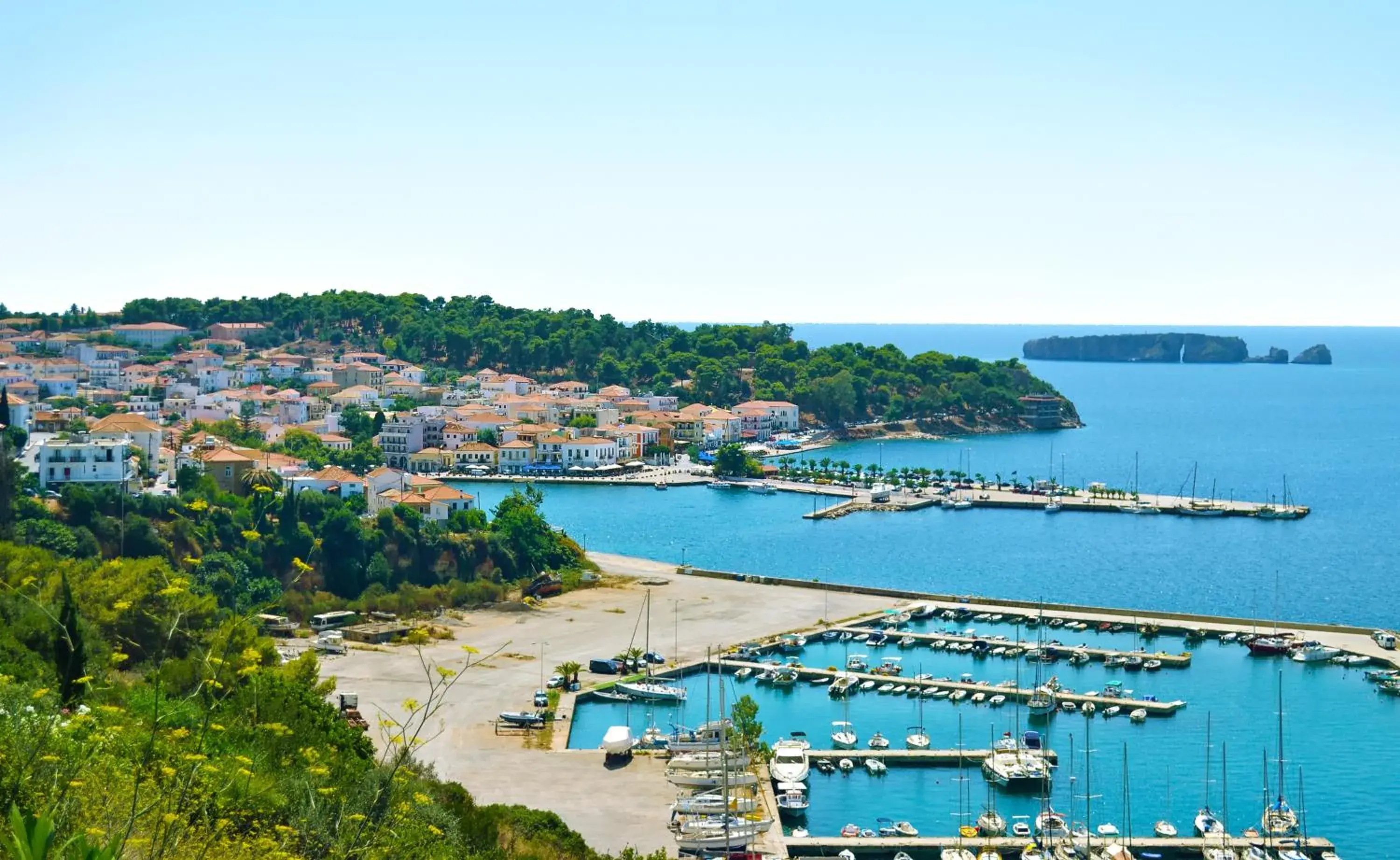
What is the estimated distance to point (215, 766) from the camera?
35.7ft

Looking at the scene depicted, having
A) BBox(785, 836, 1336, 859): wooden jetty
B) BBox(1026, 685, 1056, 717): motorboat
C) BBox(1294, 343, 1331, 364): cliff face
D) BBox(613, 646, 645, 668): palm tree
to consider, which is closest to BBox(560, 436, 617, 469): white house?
BBox(613, 646, 645, 668): palm tree

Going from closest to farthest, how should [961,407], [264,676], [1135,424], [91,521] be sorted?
[264,676] → [91,521] → [961,407] → [1135,424]

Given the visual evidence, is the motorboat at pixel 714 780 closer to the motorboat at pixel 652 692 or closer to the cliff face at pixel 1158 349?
the motorboat at pixel 652 692

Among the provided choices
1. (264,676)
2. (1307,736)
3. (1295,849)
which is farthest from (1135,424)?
(264,676)

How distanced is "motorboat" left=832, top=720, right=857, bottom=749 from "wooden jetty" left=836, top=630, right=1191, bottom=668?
5875 mm

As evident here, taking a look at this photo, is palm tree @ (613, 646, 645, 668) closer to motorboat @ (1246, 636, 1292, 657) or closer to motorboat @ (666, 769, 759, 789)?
motorboat @ (666, 769, 759, 789)

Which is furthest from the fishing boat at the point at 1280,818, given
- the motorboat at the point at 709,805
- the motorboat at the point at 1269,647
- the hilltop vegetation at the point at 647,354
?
the hilltop vegetation at the point at 647,354

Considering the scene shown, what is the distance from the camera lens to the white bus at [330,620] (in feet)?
92.9

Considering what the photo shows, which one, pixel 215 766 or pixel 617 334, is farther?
pixel 617 334

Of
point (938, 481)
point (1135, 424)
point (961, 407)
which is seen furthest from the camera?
point (1135, 424)

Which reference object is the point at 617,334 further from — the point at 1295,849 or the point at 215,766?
the point at 215,766

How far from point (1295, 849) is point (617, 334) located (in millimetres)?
67296

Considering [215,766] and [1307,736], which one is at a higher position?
[215,766]

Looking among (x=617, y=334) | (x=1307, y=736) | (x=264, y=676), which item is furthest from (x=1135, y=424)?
(x=264, y=676)
